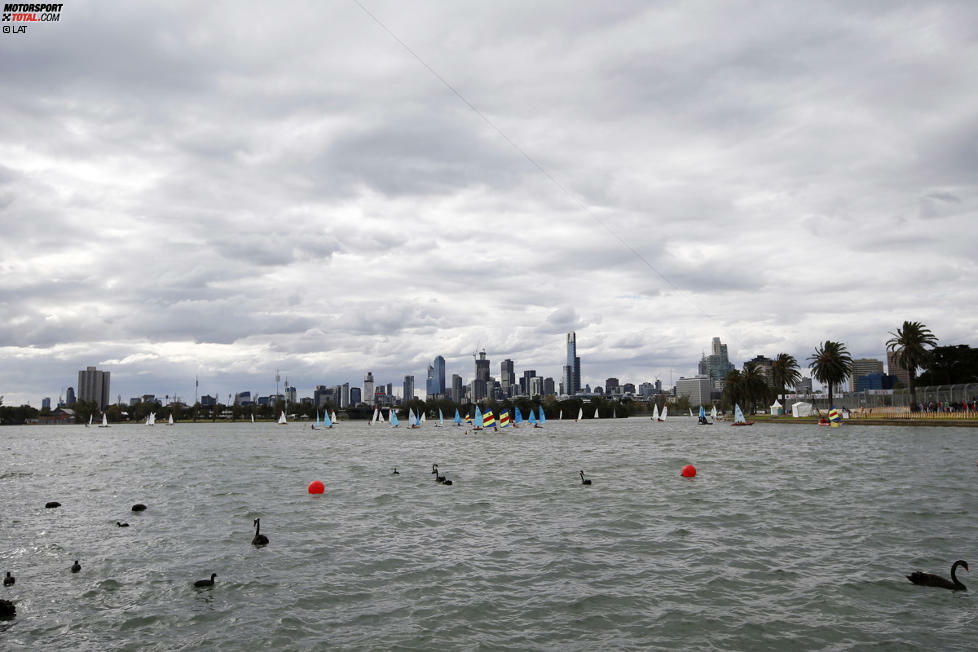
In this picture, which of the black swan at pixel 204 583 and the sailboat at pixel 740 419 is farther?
the sailboat at pixel 740 419

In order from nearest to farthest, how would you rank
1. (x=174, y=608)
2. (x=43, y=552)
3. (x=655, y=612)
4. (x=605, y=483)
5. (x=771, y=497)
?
(x=655, y=612), (x=174, y=608), (x=43, y=552), (x=771, y=497), (x=605, y=483)

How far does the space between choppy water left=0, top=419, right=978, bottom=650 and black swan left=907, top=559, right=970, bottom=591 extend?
278 mm

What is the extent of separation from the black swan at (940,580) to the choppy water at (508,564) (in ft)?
0.91

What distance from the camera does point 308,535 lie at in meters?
26.4

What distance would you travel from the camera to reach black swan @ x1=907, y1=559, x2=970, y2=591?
1692 centimetres

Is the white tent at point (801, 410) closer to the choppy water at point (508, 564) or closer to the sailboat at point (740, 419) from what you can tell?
the sailboat at point (740, 419)

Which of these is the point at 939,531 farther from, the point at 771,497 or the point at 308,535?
the point at 308,535

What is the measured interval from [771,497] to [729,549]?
1355 cm

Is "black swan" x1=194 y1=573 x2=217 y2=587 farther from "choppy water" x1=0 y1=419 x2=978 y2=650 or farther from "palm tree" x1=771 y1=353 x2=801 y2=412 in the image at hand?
"palm tree" x1=771 y1=353 x2=801 y2=412

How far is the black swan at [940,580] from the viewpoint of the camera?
1692 centimetres

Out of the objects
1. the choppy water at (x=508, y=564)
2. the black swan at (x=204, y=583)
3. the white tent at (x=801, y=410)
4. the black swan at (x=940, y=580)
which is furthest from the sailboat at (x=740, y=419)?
the black swan at (x=204, y=583)

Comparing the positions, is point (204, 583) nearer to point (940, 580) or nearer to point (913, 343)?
point (940, 580)

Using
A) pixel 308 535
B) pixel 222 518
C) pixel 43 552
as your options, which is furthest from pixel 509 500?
pixel 43 552

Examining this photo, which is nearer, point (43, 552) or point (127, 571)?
point (127, 571)
